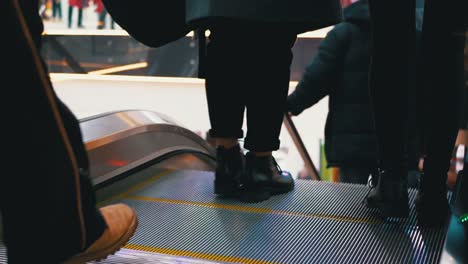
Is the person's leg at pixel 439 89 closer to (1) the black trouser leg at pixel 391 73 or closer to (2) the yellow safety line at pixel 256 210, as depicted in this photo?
(1) the black trouser leg at pixel 391 73

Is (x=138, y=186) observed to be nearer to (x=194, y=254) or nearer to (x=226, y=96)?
(x=226, y=96)

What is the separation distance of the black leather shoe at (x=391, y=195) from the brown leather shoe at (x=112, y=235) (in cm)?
88

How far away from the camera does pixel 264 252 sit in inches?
65.8

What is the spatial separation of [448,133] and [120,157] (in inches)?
61.7

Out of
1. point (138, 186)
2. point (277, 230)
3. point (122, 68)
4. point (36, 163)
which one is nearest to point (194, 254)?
point (277, 230)

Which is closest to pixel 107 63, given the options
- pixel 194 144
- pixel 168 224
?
pixel 194 144

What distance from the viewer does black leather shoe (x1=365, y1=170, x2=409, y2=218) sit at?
5.98ft

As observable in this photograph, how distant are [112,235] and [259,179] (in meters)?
1.03

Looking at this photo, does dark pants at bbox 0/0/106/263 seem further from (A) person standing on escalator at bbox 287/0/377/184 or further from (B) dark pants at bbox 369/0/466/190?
(A) person standing on escalator at bbox 287/0/377/184

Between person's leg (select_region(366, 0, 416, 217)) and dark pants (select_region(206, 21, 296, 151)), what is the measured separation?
34cm

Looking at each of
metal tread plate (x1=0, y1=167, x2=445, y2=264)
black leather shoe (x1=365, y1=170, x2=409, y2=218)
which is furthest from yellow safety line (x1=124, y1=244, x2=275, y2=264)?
black leather shoe (x1=365, y1=170, x2=409, y2=218)

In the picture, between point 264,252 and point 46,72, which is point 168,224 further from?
point 46,72

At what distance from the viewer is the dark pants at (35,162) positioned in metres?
1.02

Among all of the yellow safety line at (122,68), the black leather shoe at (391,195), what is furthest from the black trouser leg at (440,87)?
the yellow safety line at (122,68)
